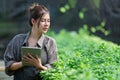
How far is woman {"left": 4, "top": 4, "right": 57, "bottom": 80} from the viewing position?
5.46 metres

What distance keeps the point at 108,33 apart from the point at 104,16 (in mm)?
575

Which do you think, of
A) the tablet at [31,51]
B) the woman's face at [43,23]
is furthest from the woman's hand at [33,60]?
the woman's face at [43,23]

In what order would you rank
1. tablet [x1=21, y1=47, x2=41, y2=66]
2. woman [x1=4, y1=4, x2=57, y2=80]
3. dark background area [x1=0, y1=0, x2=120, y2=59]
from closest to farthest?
tablet [x1=21, y1=47, x2=41, y2=66] → woman [x1=4, y1=4, x2=57, y2=80] → dark background area [x1=0, y1=0, x2=120, y2=59]

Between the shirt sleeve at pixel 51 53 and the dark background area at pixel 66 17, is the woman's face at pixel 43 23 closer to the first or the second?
the shirt sleeve at pixel 51 53

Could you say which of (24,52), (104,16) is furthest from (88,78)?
(104,16)

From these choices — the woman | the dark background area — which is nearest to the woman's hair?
the woman

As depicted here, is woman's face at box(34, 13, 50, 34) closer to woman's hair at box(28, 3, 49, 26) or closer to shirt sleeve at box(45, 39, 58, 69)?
woman's hair at box(28, 3, 49, 26)

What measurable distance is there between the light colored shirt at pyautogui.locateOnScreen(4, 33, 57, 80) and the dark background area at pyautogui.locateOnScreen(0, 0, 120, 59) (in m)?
10.1

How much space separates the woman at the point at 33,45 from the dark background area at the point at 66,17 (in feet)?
33.0

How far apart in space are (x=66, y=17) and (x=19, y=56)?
508 inches

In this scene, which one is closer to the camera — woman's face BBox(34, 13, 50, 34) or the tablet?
the tablet

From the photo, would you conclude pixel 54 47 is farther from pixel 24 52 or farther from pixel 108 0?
pixel 108 0

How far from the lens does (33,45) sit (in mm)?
5602

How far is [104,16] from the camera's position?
678 inches
